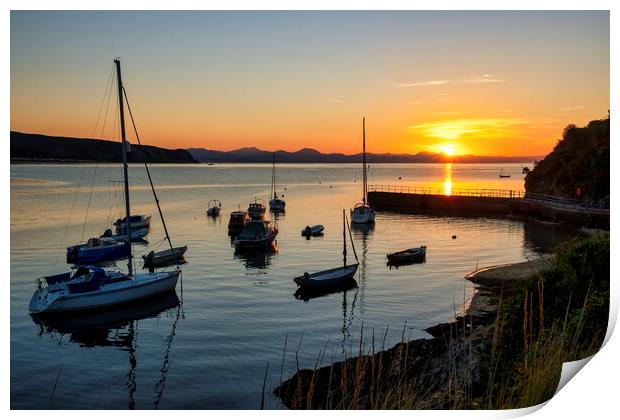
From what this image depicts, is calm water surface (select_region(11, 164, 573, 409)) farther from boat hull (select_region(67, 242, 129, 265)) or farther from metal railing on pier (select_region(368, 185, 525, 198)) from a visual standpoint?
metal railing on pier (select_region(368, 185, 525, 198))

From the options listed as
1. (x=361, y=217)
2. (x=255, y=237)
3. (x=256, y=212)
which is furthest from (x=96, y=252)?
(x=361, y=217)

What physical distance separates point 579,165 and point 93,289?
128ft

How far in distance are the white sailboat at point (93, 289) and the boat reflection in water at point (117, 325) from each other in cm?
28

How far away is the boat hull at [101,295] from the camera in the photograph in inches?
738

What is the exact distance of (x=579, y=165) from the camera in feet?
147

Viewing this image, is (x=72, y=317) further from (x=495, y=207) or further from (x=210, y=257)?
(x=495, y=207)

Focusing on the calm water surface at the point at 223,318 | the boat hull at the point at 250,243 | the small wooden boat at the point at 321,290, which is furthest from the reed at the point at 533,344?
the boat hull at the point at 250,243

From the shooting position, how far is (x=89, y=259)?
3005 cm

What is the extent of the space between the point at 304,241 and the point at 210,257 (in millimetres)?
7918

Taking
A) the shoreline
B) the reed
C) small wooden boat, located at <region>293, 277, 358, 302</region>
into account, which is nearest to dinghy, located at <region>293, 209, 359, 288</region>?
small wooden boat, located at <region>293, 277, 358, 302</region>

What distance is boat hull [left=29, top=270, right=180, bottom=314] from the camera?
61.5 feet

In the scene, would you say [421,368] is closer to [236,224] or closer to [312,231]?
[312,231]

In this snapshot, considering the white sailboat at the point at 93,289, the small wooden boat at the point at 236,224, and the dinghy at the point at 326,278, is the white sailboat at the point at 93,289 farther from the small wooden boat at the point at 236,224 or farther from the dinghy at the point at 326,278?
the small wooden boat at the point at 236,224
